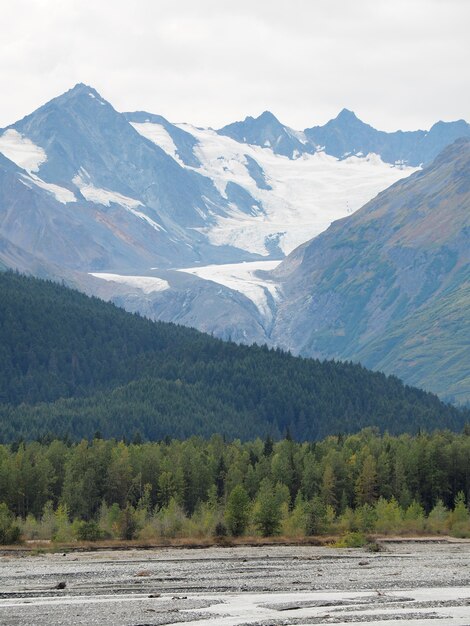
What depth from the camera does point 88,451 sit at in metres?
186

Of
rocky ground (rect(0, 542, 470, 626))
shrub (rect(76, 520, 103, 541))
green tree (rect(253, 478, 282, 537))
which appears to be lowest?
rocky ground (rect(0, 542, 470, 626))

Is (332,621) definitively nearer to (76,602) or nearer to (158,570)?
(76,602)

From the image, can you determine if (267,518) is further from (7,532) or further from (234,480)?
(234,480)

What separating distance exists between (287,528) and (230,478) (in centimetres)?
4309

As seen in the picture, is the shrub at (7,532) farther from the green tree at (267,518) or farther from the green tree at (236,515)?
the green tree at (267,518)

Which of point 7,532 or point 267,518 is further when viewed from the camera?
point 267,518

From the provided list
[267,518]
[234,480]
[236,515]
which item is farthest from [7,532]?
[234,480]

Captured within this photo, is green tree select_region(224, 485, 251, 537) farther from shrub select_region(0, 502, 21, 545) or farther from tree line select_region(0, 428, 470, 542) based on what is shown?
shrub select_region(0, 502, 21, 545)

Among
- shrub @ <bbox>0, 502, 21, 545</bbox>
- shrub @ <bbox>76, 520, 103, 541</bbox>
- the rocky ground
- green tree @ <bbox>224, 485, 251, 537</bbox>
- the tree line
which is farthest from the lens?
the tree line

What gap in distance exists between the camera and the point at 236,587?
262 ft

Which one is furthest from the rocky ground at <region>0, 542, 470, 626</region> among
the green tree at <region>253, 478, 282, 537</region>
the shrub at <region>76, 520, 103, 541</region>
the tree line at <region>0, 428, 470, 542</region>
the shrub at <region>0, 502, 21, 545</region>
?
the tree line at <region>0, 428, 470, 542</region>

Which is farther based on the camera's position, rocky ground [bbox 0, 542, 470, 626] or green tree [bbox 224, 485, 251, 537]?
green tree [bbox 224, 485, 251, 537]

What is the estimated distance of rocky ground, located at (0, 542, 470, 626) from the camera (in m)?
64.7

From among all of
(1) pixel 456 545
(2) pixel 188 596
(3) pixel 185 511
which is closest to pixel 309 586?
(2) pixel 188 596
